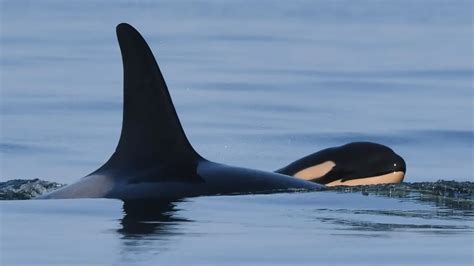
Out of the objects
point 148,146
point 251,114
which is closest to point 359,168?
point 148,146

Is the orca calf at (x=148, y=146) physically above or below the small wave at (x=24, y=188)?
above

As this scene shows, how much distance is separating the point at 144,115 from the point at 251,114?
822 centimetres

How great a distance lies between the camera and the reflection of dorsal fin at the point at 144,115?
11.9 m

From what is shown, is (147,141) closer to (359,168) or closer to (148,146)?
(148,146)

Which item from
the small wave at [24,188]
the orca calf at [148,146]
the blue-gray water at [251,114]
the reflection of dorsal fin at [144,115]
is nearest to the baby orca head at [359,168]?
the blue-gray water at [251,114]

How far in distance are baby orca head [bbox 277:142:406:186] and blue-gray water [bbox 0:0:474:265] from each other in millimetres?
1263

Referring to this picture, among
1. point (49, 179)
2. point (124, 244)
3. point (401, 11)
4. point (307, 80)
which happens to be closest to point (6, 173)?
point (49, 179)

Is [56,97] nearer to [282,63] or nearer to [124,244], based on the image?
[282,63]

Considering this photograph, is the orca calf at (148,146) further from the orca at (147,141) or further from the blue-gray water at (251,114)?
the blue-gray water at (251,114)

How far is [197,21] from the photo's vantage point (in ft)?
131

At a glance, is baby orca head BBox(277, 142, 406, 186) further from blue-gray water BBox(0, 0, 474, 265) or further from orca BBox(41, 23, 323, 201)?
orca BBox(41, 23, 323, 201)

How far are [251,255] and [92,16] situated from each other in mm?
32327

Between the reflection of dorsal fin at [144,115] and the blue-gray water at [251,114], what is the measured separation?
549 mm

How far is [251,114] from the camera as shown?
792 inches
